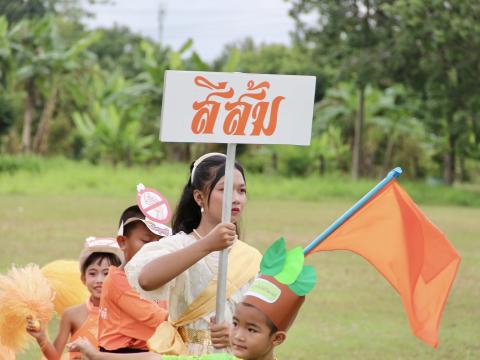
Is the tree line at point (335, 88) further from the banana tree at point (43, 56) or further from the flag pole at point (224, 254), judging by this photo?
the flag pole at point (224, 254)

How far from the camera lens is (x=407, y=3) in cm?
2908

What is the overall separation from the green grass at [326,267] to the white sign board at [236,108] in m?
1.29

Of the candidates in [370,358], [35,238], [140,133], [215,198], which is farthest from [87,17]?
[215,198]

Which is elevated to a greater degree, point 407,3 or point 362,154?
point 407,3

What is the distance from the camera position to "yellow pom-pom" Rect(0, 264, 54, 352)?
17.5ft

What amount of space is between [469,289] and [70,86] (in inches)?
870

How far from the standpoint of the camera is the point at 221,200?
3953 millimetres

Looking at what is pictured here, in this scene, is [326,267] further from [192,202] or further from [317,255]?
[192,202]

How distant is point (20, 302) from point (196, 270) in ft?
5.42

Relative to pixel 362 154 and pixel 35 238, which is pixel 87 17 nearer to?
pixel 362 154

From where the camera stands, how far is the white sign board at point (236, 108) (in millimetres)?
3795

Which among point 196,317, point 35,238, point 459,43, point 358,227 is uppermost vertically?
point 459,43

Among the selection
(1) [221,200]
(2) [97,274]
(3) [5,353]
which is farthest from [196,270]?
(3) [5,353]

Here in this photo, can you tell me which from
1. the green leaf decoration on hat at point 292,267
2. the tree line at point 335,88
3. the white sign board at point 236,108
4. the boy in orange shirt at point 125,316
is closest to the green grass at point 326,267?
the boy in orange shirt at point 125,316
